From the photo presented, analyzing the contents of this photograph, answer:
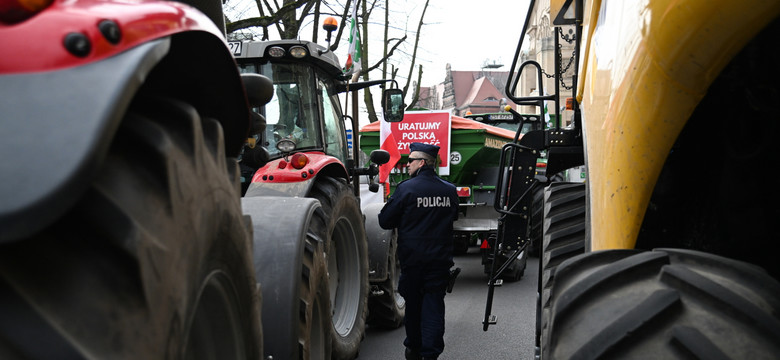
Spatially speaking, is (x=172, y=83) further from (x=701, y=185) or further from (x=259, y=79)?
(x=701, y=185)

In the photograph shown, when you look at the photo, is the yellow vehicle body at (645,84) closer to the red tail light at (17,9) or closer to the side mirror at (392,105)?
the red tail light at (17,9)

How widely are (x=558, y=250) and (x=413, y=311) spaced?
214 cm

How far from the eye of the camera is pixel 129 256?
112cm

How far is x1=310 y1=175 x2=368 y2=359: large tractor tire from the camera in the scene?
200 inches

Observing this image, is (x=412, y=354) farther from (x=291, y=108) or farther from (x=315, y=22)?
(x=315, y=22)

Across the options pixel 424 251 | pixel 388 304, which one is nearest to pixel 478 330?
pixel 388 304

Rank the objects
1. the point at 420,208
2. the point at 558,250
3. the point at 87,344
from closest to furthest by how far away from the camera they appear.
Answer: the point at 87,344, the point at 558,250, the point at 420,208

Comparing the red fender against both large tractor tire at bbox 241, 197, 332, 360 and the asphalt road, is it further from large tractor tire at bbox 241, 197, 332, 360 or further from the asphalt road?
the asphalt road

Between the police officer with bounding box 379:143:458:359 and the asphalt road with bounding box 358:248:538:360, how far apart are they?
0.82 meters

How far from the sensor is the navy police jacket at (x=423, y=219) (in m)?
5.54

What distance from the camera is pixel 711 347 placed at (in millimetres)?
→ 1362

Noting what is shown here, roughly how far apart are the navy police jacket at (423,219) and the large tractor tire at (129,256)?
3.94 meters

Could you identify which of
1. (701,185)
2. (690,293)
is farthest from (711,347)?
(701,185)

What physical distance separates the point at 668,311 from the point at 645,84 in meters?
0.49
